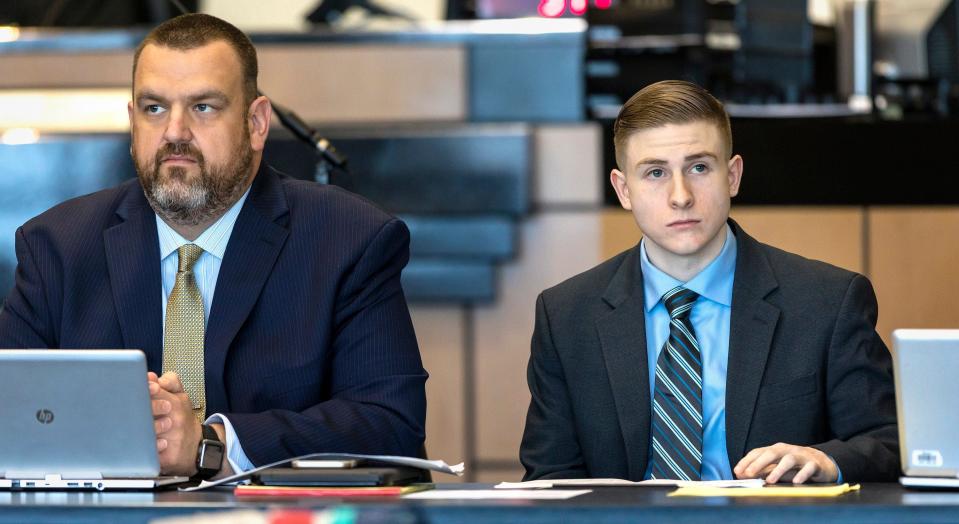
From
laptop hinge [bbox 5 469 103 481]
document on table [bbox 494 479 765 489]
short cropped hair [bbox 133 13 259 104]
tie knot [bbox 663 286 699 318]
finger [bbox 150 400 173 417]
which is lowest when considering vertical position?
document on table [bbox 494 479 765 489]

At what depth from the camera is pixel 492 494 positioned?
5.39 ft

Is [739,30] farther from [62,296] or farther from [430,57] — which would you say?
[62,296]

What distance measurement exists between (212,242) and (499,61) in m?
2.14

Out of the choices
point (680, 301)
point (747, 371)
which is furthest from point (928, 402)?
point (680, 301)

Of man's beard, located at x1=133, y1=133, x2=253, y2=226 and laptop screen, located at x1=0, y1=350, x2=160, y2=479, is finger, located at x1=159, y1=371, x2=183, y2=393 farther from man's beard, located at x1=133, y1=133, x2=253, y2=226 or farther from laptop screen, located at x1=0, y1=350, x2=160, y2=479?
Answer: man's beard, located at x1=133, y1=133, x2=253, y2=226

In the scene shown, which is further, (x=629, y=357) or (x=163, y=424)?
(x=629, y=357)

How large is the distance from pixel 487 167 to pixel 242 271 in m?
2.02

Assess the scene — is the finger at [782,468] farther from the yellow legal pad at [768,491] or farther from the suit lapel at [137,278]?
the suit lapel at [137,278]

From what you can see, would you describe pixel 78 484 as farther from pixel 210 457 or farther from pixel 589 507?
pixel 589 507

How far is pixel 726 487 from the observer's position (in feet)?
5.64

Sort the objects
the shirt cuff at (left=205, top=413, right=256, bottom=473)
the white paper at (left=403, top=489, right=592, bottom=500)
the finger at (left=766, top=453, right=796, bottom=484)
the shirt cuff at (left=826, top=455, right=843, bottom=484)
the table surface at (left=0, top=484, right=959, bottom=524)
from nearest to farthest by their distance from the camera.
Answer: the table surface at (left=0, top=484, right=959, bottom=524) → the white paper at (left=403, top=489, right=592, bottom=500) → the finger at (left=766, top=453, right=796, bottom=484) → the shirt cuff at (left=826, top=455, right=843, bottom=484) → the shirt cuff at (left=205, top=413, right=256, bottom=473)

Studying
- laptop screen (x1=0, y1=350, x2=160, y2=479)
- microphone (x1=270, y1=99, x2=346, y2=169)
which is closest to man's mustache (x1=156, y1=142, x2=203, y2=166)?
microphone (x1=270, y1=99, x2=346, y2=169)

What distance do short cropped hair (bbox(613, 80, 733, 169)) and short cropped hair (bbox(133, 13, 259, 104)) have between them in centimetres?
69

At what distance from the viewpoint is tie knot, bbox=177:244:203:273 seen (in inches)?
94.5
